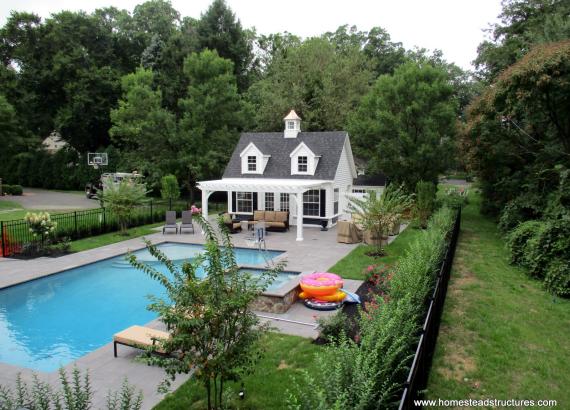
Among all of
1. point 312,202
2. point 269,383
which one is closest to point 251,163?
point 312,202

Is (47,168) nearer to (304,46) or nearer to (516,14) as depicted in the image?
(304,46)

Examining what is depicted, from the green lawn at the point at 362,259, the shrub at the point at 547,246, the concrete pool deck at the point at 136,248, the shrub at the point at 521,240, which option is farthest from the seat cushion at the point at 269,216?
the shrub at the point at 547,246

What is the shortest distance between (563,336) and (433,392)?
13.0 feet

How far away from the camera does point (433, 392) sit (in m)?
6.08

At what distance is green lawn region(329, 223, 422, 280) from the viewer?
13164 millimetres

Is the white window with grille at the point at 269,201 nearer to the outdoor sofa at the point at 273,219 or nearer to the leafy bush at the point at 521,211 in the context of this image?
the outdoor sofa at the point at 273,219

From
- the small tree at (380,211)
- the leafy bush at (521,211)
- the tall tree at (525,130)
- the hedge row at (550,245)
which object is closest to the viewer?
the hedge row at (550,245)

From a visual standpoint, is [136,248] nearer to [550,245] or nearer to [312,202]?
[312,202]

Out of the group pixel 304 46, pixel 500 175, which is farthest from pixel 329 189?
pixel 304 46

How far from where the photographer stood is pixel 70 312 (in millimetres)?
11000

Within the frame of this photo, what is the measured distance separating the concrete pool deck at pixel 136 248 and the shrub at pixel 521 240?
5.82 metres

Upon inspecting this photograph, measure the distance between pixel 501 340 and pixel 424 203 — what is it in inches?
567

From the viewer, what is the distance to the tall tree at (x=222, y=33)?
39094 millimetres

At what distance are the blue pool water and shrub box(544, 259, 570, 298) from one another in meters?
7.37
